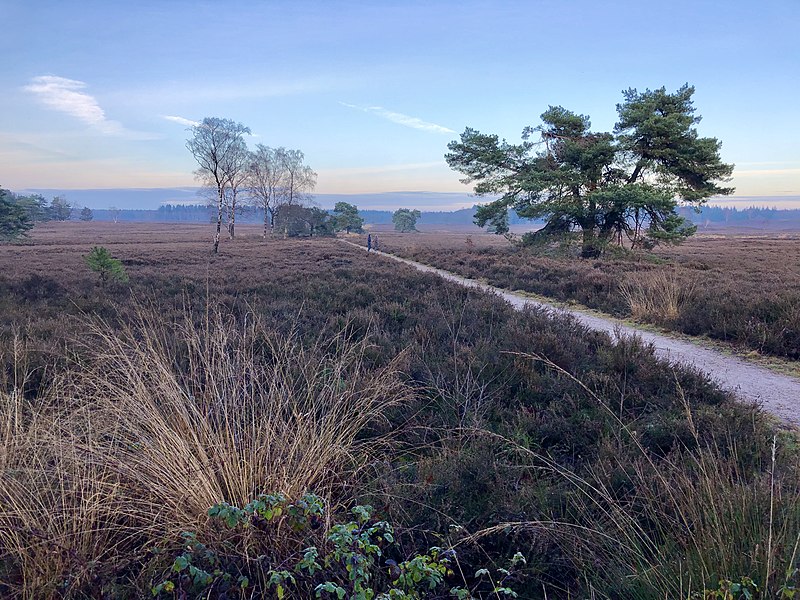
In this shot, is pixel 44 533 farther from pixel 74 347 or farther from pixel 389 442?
pixel 74 347

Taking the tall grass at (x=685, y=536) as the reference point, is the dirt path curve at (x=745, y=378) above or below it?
→ below

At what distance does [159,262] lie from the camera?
26453 mm

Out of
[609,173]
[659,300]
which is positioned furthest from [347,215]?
[659,300]

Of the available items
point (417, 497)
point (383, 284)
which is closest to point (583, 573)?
point (417, 497)

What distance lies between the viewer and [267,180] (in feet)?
219

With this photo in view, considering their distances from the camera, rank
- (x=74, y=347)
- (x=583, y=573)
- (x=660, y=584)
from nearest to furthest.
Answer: (x=660, y=584) → (x=583, y=573) → (x=74, y=347)

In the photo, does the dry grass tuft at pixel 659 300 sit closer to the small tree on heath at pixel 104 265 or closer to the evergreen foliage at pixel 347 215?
the small tree on heath at pixel 104 265

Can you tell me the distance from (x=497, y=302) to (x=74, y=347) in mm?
8090

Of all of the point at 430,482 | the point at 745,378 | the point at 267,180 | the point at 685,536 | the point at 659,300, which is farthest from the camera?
the point at 267,180

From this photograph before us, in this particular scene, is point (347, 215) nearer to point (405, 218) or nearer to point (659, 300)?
point (405, 218)

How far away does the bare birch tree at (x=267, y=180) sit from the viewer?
210ft

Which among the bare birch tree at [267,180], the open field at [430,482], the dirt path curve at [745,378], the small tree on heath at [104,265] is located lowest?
the dirt path curve at [745,378]

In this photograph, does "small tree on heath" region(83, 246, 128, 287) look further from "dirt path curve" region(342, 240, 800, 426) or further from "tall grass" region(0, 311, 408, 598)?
"dirt path curve" region(342, 240, 800, 426)

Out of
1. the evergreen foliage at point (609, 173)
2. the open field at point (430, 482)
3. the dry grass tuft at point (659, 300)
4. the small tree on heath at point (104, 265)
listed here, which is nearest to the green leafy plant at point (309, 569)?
the open field at point (430, 482)
